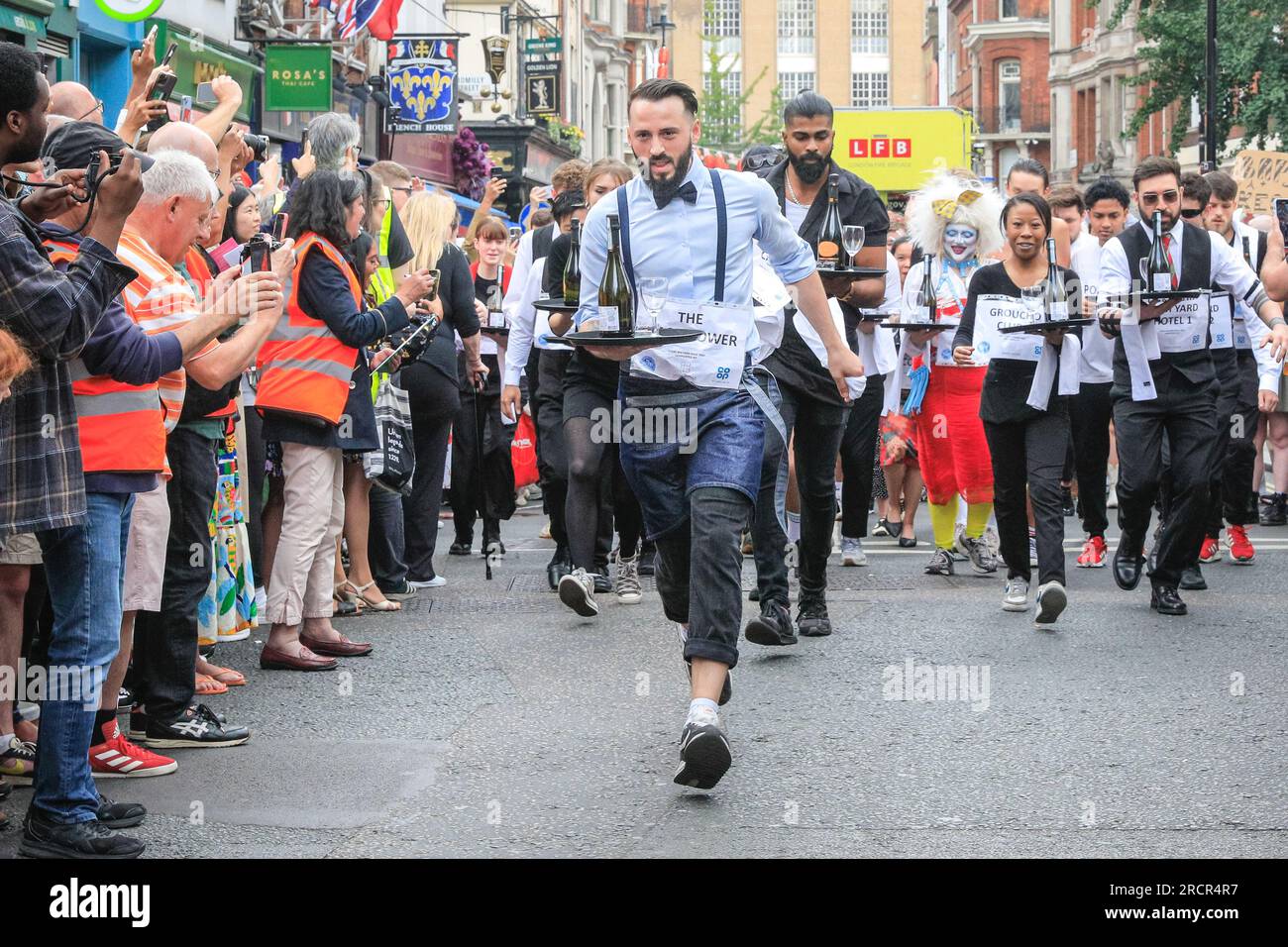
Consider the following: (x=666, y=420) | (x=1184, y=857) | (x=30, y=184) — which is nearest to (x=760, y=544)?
(x=666, y=420)

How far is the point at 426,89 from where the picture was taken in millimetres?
27531

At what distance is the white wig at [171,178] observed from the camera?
6020 mm

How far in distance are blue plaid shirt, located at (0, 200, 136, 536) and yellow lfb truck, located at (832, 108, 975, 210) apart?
27.2m

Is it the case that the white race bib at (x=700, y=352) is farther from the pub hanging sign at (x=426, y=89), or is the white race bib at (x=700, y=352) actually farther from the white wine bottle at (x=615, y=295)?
the pub hanging sign at (x=426, y=89)

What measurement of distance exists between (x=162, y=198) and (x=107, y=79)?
1163 cm

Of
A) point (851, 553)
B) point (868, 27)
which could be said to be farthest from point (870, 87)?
point (851, 553)

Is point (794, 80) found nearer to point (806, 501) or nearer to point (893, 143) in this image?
point (893, 143)

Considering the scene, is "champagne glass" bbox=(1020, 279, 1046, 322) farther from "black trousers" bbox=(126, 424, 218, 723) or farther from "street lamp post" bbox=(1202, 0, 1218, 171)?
"street lamp post" bbox=(1202, 0, 1218, 171)

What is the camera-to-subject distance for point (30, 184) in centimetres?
501

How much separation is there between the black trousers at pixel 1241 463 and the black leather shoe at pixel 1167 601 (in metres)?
2.00

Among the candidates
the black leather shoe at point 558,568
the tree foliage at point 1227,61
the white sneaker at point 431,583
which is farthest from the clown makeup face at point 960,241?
the tree foliage at point 1227,61

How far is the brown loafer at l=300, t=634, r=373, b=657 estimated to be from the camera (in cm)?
844

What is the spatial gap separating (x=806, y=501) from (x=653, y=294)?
3.00m
